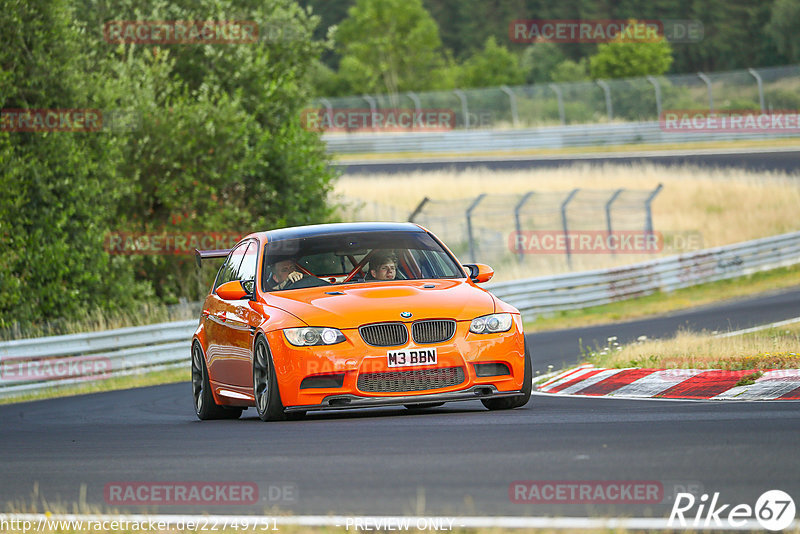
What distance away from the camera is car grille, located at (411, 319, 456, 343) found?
923 centimetres

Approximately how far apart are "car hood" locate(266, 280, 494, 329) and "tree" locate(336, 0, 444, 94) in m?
65.6

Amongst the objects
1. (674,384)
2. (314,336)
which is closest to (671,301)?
(674,384)

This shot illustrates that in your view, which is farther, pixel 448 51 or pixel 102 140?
pixel 448 51

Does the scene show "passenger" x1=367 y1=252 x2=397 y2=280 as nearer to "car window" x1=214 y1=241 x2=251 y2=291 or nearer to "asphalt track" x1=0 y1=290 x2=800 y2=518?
"asphalt track" x1=0 y1=290 x2=800 y2=518

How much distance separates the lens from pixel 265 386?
967 cm

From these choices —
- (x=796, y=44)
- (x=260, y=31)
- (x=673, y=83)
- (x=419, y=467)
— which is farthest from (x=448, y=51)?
(x=419, y=467)

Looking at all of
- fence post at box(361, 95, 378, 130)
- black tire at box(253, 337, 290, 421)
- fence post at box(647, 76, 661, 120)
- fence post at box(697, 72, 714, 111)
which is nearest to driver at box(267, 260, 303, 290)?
black tire at box(253, 337, 290, 421)

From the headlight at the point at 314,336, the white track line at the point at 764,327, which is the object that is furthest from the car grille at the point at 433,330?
the white track line at the point at 764,327

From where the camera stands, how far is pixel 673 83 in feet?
161

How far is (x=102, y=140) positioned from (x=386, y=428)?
1644 centimetres

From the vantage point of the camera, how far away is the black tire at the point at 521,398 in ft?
31.9

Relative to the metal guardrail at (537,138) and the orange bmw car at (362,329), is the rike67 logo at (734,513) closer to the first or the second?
the orange bmw car at (362,329)

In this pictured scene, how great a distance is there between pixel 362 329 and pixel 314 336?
0.36 m

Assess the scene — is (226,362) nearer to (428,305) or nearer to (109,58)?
(428,305)
